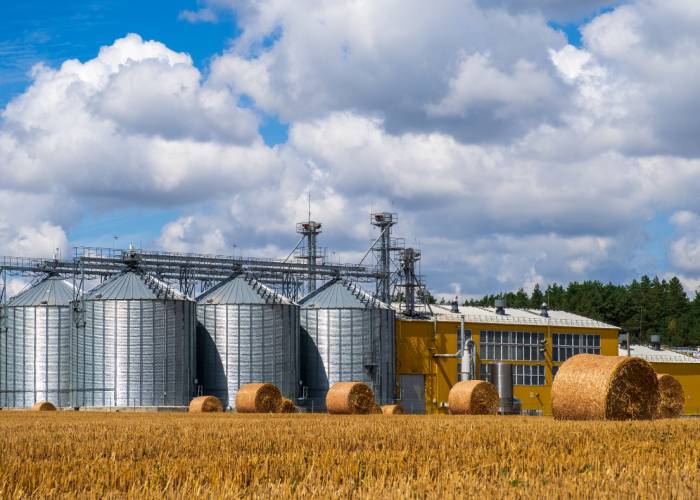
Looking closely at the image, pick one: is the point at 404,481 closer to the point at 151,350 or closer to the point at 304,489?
the point at 304,489

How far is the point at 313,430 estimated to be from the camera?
17.7 metres

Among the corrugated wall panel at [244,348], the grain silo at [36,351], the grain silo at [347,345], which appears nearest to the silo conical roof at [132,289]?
the corrugated wall panel at [244,348]

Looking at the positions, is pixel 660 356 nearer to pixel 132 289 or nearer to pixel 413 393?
pixel 413 393

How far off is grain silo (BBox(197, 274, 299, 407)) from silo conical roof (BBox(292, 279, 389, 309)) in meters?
4.50

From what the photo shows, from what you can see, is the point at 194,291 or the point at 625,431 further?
the point at 194,291

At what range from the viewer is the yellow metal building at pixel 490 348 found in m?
66.9

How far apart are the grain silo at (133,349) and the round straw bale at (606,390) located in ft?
114

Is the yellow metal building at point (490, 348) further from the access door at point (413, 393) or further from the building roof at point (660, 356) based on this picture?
the building roof at point (660, 356)

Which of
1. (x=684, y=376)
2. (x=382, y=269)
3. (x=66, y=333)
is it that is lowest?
(x=684, y=376)

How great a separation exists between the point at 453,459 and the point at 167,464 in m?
3.93

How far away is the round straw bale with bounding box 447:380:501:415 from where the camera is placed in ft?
131

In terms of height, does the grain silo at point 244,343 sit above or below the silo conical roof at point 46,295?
below

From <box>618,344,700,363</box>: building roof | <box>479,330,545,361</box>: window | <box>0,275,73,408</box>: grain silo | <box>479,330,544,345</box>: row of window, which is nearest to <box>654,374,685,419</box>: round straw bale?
<box>479,330,545,361</box>: window

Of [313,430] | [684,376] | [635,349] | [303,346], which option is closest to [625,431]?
[313,430]
